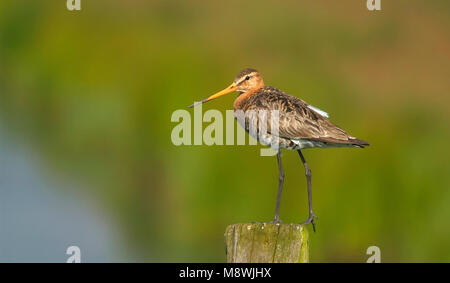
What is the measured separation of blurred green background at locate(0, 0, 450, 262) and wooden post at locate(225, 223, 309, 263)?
5.04 meters

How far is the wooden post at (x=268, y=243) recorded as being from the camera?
22.5 feet

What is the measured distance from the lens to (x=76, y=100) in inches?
612

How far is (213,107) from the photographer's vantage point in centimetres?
1339

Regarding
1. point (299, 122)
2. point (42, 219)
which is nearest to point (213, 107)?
point (42, 219)

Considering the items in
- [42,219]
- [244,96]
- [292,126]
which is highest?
[244,96]

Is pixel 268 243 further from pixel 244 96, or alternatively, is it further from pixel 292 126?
pixel 244 96

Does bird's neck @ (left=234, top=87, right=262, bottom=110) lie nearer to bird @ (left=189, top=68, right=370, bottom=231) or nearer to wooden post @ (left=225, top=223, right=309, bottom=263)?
bird @ (left=189, top=68, right=370, bottom=231)

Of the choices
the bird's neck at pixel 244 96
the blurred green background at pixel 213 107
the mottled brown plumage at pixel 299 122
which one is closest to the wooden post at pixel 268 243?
the mottled brown plumage at pixel 299 122

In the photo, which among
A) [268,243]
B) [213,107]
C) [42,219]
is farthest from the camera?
[42,219]

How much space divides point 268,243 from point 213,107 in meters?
6.62

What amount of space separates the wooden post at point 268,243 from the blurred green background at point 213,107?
504 centimetres
